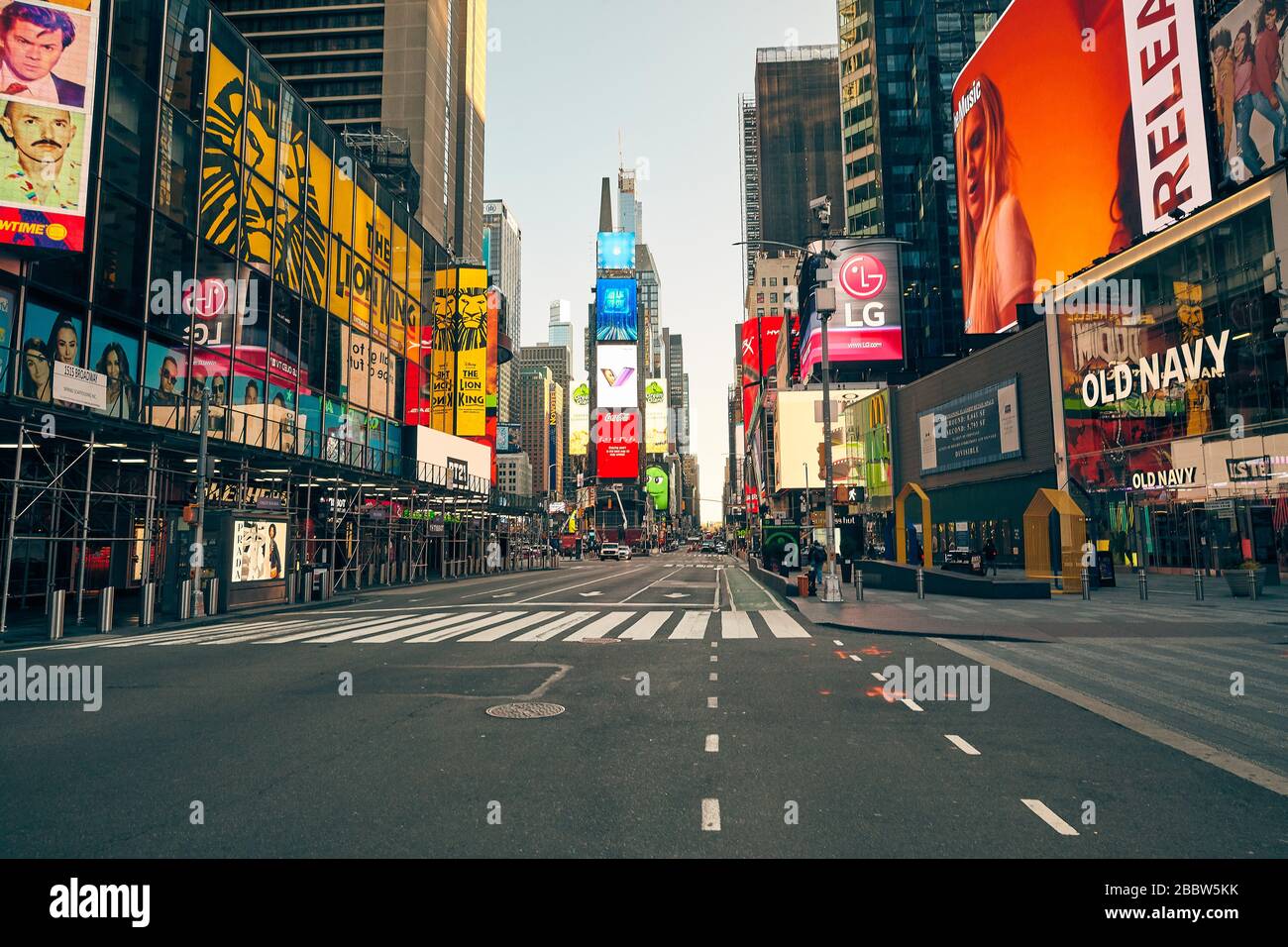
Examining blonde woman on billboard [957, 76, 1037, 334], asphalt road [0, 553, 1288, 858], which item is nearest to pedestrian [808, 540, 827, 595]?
asphalt road [0, 553, 1288, 858]

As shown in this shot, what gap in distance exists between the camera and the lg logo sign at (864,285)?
79750mm

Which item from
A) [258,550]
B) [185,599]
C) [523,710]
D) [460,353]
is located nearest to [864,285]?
[460,353]

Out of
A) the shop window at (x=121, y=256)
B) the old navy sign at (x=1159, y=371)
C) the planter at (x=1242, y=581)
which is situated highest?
the shop window at (x=121, y=256)

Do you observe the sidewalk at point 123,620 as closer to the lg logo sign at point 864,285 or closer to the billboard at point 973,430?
the billboard at point 973,430

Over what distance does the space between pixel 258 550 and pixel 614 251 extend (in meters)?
171

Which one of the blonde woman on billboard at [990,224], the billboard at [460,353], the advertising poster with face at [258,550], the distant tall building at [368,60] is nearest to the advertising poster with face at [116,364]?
the advertising poster with face at [258,550]

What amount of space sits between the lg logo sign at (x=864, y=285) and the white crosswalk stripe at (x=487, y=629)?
220 ft

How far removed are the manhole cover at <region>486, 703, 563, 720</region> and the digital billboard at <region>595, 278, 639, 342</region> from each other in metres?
164

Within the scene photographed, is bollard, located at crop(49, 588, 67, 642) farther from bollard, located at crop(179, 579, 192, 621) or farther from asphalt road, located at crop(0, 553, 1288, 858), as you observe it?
asphalt road, located at crop(0, 553, 1288, 858)
